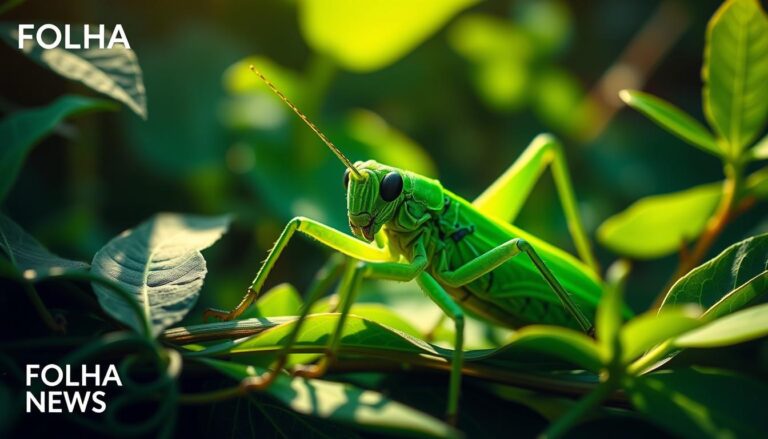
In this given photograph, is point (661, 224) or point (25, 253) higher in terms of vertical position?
point (661, 224)

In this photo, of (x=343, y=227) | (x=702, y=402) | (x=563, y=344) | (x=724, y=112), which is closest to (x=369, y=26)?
(x=343, y=227)

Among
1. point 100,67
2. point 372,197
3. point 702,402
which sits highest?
point 100,67

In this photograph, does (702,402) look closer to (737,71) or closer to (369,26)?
(737,71)

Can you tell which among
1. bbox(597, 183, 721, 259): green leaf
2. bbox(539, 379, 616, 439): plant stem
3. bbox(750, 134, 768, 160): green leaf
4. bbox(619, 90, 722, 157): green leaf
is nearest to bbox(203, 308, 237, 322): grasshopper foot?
bbox(539, 379, 616, 439): plant stem

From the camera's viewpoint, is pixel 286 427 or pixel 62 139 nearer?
pixel 286 427

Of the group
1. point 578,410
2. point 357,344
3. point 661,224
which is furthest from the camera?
point 661,224

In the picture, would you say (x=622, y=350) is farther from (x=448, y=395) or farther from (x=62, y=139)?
(x=62, y=139)

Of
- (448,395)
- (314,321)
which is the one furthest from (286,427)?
(448,395)
